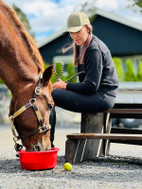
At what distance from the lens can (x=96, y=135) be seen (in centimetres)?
438

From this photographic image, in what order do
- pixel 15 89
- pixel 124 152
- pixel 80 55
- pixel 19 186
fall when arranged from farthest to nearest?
pixel 124 152, pixel 80 55, pixel 15 89, pixel 19 186

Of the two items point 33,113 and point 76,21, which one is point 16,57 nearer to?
point 33,113

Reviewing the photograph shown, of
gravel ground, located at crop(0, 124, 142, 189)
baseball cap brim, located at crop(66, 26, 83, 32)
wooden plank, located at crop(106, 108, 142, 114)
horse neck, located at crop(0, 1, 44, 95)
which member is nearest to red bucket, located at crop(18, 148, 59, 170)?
gravel ground, located at crop(0, 124, 142, 189)

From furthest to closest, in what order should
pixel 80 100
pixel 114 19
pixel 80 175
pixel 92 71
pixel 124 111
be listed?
pixel 114 19 < pixel 124 111 < pixel 80 100 < pixel 92 71 < pixel 80 175

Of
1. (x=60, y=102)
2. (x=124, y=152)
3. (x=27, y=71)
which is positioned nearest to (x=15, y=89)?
(x=27, y=71)

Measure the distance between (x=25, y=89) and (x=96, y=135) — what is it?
1.08 m

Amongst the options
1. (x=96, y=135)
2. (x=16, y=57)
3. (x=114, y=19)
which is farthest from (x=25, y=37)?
(x=114, y=19)

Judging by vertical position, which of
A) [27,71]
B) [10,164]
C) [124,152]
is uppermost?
[27,71]

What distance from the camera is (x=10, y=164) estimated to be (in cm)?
461

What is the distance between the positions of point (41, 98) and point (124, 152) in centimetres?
256

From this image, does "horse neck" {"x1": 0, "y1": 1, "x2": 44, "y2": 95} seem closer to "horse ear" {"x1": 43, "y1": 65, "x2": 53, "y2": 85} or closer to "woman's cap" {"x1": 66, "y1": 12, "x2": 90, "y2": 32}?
"horse ear" {"x1": 43, "y1": 65, "x2": 53, "y2": 85}

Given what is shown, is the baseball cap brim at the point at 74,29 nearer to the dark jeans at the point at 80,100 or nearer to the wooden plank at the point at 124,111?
the dark jeans at the point at 80,100

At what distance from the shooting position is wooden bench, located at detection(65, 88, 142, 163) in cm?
439

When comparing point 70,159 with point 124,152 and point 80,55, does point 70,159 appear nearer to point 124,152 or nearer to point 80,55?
point 80,55
